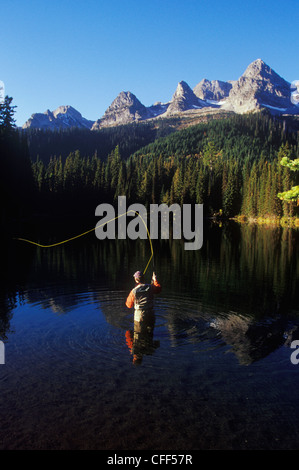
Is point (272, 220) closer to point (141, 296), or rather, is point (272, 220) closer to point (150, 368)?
point (141, 296)

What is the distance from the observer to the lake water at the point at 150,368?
7793 millimetres

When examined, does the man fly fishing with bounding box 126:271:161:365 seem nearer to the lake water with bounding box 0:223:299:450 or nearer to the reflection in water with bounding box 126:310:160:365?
the reflection in water with bounding box 126:310:160:365

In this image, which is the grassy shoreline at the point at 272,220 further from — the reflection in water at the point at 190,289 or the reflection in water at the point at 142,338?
the reflection in water at the point at 142,338

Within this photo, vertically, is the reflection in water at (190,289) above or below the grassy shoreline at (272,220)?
below

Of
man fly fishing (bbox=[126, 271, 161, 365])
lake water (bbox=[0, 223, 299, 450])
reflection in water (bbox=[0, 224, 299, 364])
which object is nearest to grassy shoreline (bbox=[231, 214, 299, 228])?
reflection in water (bbox=[0, 224, 299, 364])

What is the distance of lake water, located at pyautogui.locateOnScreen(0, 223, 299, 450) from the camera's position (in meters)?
7.79

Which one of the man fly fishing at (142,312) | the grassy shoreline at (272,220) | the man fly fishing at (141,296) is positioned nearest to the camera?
the man fly fishing at (142,312)

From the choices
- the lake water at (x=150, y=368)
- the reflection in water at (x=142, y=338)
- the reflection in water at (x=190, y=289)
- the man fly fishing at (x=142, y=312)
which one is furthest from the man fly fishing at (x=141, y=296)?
the lake water at (x=150, y=368)

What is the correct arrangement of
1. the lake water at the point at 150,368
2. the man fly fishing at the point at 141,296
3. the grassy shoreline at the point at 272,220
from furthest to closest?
the grassy shoreline at the point at 272,220, the man fly fishing at the point at 141,296, the lake water at the point at 150,368

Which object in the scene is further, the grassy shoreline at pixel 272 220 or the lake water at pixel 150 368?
the grassy shoreline at pixel 272 220

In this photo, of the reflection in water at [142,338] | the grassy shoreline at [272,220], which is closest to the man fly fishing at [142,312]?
the reflection in water at [142,338]

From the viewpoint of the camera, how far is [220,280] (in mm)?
25875

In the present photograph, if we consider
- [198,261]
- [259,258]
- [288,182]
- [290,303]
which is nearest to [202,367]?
[290,303]

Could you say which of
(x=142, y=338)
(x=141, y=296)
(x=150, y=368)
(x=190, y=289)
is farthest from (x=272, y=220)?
(x=150, y=368)
